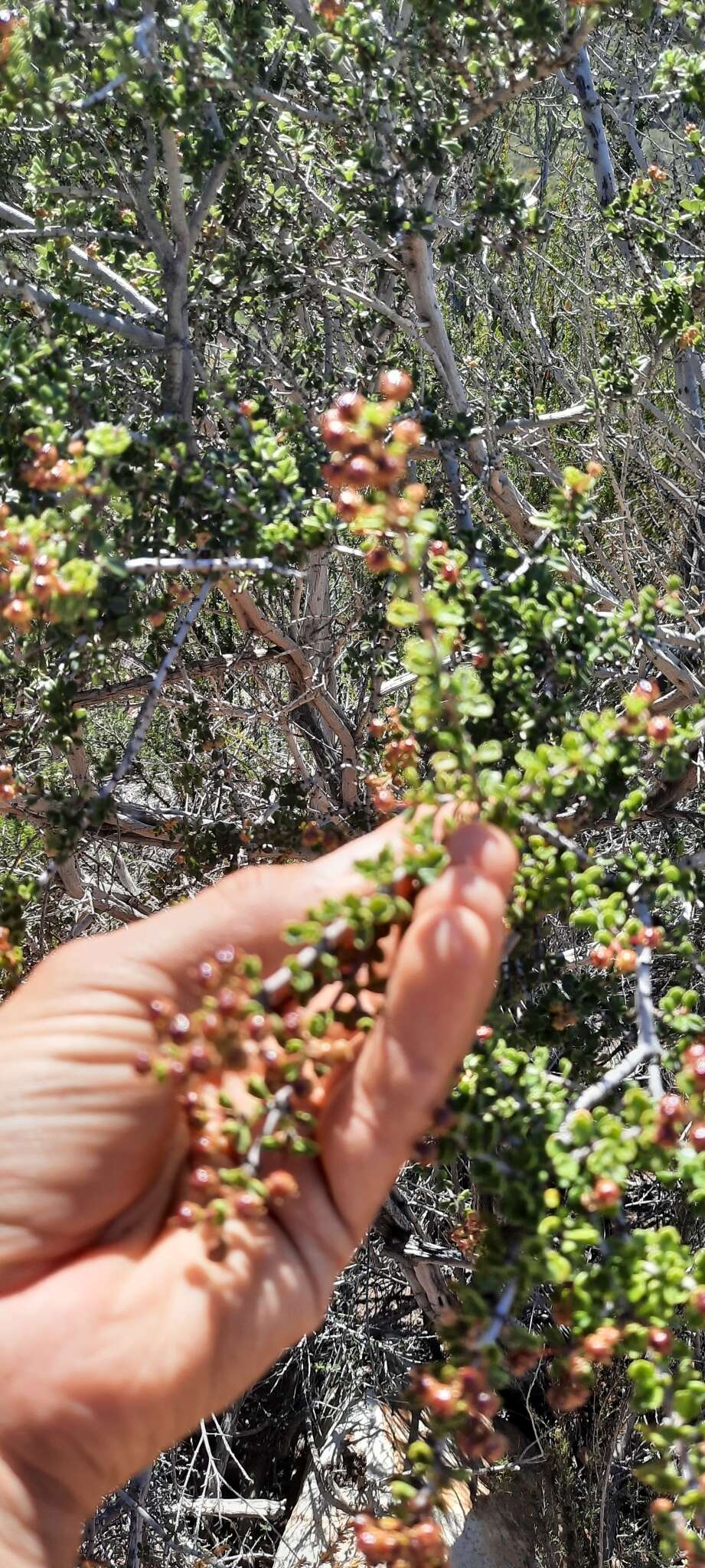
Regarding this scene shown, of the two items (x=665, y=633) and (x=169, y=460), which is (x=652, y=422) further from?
(x=169, y=460)

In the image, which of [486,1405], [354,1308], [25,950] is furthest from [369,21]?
[354,1308]

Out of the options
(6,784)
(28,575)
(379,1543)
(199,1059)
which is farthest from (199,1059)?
(6,784)

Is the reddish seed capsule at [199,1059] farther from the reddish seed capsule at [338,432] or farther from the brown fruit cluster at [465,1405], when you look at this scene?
the reddish seed capsule at [338,432]

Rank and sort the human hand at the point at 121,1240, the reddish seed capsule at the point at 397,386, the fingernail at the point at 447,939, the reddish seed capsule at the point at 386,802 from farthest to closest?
the reddish seed capsule at the point at 386,802
the human hand at the point at 121,1240
the reddish seed capsule at the point at 397,386
the fingernail at the point at 447,939

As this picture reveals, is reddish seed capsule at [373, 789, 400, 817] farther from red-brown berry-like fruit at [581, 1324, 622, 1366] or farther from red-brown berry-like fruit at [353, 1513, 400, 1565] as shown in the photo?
red-brown berry-like fruit at [353, 1513, 400, 1565]

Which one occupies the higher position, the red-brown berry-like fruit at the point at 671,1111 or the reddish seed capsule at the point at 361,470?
the reddish seed capsule at the point at 361,470

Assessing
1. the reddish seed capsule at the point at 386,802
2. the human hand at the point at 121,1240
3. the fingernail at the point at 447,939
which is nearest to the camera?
the fingernail at the point at 447,939

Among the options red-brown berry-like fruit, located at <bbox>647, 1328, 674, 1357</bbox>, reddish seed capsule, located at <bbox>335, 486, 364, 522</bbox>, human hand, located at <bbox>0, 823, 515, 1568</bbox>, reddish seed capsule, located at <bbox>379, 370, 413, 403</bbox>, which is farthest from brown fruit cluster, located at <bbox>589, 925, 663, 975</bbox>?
reddish seed capsule, located at <bbox>379, 370, 413, 403</bbox>

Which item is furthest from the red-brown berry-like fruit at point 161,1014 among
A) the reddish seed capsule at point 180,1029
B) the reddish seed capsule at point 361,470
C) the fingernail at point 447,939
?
the reddish seed capsule at point 361,470
